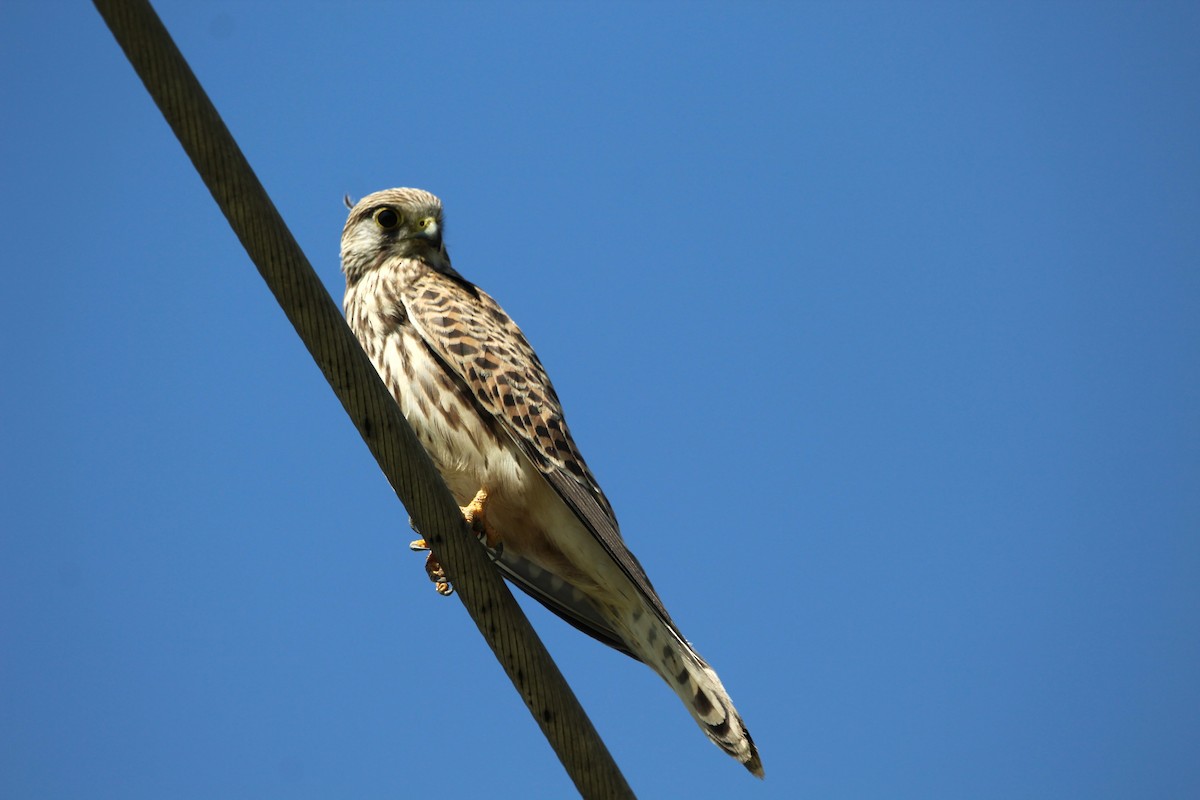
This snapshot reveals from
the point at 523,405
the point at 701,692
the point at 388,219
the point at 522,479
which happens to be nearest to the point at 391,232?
the point at 388,219

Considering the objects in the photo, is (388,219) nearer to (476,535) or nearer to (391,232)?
(391,232)

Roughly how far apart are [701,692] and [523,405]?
115 centimetres

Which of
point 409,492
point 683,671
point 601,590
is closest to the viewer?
point 409,492

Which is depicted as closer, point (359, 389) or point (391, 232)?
point (359, 389)

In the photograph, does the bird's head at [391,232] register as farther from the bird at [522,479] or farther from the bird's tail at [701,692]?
the bird's tail at [701,692]

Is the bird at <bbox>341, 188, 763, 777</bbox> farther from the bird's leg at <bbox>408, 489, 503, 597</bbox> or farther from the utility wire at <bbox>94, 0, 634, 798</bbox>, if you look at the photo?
the utility wire at <bbox>94, 0, 634, 798</bbox>

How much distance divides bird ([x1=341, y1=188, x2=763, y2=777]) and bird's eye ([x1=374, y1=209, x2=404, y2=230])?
460 millimetres

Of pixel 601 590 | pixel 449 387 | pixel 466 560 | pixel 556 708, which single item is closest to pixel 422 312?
pixel 449 387

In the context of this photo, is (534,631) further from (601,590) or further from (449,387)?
(449,387)

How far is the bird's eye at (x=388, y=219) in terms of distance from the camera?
503 cm

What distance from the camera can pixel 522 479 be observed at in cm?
415

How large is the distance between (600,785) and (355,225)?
277 centimetres

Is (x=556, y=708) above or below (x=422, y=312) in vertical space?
below

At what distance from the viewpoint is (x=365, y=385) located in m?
2.95
